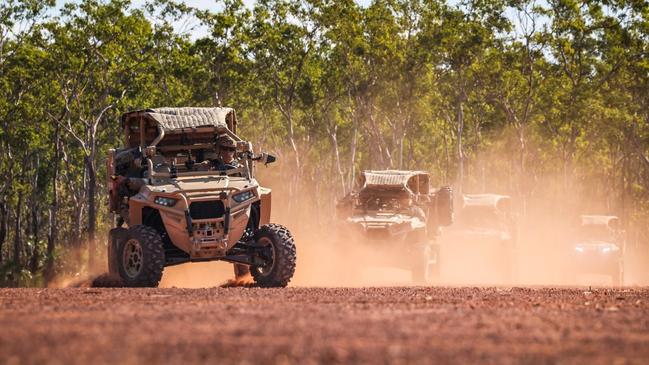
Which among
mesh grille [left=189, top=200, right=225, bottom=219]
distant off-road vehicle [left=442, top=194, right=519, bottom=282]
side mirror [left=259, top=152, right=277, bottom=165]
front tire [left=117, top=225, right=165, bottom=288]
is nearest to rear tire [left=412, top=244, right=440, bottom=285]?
distant off-road vehicle [left=442, top=194, right=519, bottom=282]

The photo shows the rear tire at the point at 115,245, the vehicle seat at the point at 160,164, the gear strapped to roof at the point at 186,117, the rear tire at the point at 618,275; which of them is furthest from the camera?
the rear tire at the point at 618,275

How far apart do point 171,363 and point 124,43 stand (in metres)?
43.9

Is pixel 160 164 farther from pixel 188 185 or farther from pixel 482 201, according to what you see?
pixel 482 201

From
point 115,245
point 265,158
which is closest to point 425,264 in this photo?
point 265,158

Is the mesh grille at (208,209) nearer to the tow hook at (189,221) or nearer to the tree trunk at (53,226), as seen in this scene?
the tow hook at (189,221)

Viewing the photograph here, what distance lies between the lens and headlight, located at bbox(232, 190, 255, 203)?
18.6 metres

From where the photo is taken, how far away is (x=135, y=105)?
54625 mm

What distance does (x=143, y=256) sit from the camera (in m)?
18.1

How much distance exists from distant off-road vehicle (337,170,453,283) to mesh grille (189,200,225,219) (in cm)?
718

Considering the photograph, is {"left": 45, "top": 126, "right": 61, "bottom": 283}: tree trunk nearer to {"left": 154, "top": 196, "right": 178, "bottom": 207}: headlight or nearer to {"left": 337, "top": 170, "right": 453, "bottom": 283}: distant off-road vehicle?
{"left": 337, "top": 170, "right": 453, "bottom": 283}: distant off-road vehicle

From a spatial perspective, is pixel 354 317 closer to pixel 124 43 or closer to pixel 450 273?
pixel 450 273

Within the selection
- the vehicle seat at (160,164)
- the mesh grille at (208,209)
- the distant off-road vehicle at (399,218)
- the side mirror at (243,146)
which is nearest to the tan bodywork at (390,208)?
the distant off-road vehicle at (399,218)

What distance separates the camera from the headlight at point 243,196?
61.0 ft

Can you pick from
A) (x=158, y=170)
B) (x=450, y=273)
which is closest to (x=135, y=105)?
(x=450, y=273)
